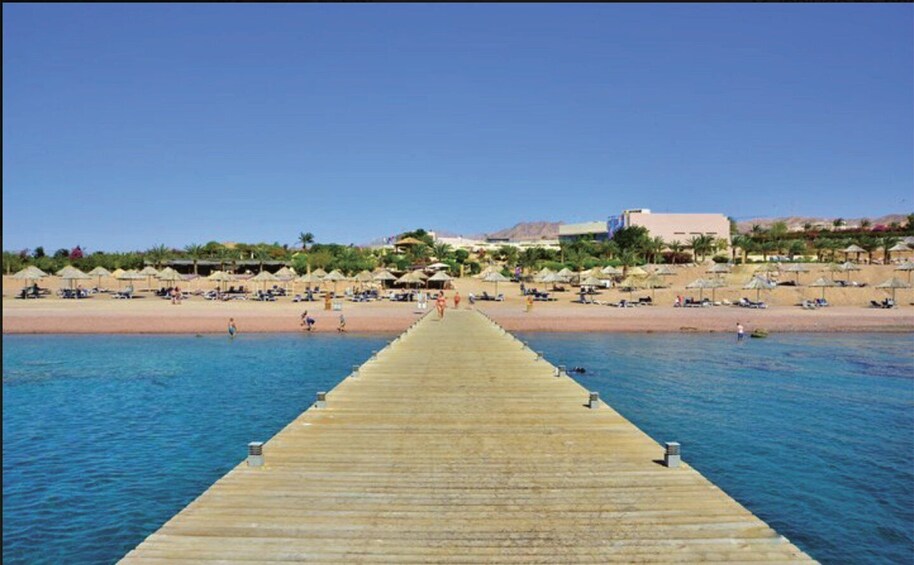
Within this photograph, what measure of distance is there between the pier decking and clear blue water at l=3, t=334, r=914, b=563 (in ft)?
14.0

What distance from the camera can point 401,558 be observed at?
7.38 metres

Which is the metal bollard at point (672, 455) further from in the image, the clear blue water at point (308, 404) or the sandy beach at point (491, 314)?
the sandy beach at point (491, 314)

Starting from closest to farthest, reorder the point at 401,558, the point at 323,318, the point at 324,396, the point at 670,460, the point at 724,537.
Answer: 1. the point at 401,558
2. the point at 724,537
3. the point at 670,460
4. the point at 324,396
5. the point at 323,318

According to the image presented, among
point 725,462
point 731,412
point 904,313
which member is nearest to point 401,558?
point 725,462

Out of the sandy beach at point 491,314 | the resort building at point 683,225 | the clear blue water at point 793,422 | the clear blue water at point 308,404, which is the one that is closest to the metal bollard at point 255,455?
the clear blue water at point 308,404

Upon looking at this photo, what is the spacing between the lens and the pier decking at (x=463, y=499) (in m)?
7.57

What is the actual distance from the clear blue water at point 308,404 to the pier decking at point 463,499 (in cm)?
428

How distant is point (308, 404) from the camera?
77.9 ft

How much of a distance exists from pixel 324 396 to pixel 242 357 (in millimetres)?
22013

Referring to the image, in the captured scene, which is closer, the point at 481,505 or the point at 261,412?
the point at 481,505

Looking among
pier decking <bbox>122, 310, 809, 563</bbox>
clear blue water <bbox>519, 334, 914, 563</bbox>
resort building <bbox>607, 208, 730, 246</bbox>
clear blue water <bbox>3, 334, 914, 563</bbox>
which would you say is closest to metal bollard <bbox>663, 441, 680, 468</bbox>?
pier decking <bbox>122, 310, 809, 563</bbox>

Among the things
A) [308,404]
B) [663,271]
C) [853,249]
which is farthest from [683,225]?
[308,404]

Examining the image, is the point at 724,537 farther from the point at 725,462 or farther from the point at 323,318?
the point at 323,318

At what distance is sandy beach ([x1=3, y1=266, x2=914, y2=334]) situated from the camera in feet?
156
